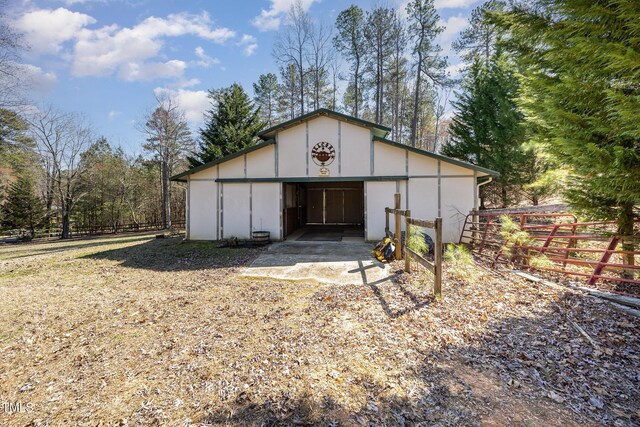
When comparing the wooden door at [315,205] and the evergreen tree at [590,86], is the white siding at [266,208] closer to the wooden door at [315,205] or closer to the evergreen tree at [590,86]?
the wooden door at [315,205]

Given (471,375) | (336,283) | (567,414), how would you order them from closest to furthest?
(567,414), (471,375), (336,283)

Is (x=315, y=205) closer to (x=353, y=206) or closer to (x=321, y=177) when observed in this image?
(x=353, y=206)

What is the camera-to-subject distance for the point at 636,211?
15.3ft

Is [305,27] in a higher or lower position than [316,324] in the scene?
higher

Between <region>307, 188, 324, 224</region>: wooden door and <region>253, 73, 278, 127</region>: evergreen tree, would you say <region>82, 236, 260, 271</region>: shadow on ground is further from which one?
<region>253, 73, 278, 127</region>: evergreen tree

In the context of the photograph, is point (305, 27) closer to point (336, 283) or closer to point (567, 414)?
point (336, 283)

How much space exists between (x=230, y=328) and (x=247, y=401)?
1.44m

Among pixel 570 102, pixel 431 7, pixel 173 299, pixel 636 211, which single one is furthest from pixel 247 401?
pixel 431 7

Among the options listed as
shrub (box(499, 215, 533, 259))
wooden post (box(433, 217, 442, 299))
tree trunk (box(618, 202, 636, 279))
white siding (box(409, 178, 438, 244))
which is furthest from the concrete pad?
tree trunk (box(618, 202, 636, 279))

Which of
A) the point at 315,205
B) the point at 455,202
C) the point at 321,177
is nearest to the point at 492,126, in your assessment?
the point at 455,202

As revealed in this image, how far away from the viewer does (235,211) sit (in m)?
10.7

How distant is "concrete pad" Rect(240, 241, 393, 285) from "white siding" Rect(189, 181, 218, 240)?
2978 mm

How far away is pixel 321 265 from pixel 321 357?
410cm

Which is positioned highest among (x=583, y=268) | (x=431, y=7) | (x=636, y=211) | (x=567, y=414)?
(x=431, y=7)
